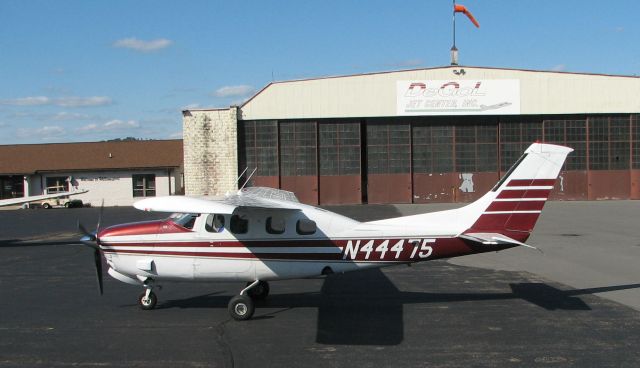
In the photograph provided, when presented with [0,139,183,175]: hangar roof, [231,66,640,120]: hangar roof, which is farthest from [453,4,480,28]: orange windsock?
[0,139,183,175]: hangar roof

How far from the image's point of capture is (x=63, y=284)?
1285cm

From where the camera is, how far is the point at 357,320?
9.16 metres

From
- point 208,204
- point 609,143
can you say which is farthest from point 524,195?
point 609,143

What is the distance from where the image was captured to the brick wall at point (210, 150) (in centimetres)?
4369

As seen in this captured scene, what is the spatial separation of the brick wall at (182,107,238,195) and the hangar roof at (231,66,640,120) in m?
3.59

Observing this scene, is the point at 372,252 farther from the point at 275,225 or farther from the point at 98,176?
the point at 98,176

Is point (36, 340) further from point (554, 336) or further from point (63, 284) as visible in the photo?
point (554, 336)

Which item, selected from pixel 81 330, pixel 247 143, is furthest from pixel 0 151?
pixel 81 330

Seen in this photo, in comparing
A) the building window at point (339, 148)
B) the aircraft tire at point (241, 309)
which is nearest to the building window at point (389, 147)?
the building window at point (339, 148)

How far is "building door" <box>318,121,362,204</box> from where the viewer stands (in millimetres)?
44219

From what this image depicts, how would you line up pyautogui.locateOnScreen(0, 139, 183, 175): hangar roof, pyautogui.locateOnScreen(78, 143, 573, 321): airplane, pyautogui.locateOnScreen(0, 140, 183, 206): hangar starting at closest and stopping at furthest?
pyautogui.locateOnScreen(78, 143, 573, 321): airplane, pyautogui.locateOnScreen(0, 140, 183, 206): hangar, pyautogui.locateOnScreen(0, 139, 183, 175): hangar roof

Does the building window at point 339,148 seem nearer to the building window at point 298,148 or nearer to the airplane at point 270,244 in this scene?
the building window at point 298,148

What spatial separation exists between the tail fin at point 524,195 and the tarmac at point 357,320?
1.51m

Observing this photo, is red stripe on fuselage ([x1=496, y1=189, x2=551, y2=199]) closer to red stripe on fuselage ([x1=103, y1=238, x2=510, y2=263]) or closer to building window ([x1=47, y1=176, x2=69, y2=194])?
red stripe on fuselage ([x1=103, y1=238, x2=510, y2=263])
